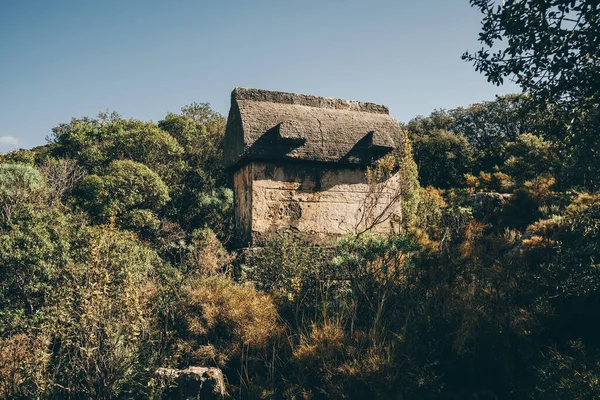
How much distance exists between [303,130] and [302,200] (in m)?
1.00

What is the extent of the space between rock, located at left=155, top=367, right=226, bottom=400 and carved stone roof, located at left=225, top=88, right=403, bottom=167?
306cm

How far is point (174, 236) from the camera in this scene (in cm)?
1028

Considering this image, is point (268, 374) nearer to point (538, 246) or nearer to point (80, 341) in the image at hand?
point (80, 341)

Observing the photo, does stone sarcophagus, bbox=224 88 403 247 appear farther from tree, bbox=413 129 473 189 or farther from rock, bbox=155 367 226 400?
tree, bbox=413 129 473 189

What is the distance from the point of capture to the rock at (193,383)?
425cm

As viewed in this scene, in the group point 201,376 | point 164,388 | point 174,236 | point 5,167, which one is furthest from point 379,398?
point 5,167

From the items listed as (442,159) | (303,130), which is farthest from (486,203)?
(442,159)

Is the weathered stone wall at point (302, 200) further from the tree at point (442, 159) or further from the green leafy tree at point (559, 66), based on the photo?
the tree at point (442, 159)

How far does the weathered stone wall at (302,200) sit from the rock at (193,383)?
7.58ft

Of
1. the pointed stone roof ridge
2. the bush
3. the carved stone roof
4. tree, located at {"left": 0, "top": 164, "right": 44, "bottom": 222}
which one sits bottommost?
the bush

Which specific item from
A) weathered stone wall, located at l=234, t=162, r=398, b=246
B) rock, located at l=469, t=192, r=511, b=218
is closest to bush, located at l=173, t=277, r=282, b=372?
weathered stone wall, located at l=234, t=162, r=398, b=246

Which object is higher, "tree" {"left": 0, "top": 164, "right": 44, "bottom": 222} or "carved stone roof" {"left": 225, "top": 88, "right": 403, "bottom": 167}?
"carved stone roof" {"left": 225, "top": 88, "right": 403, "bottom": 167}

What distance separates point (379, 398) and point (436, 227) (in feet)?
11.6

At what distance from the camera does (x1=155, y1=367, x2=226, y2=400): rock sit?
425 cm
